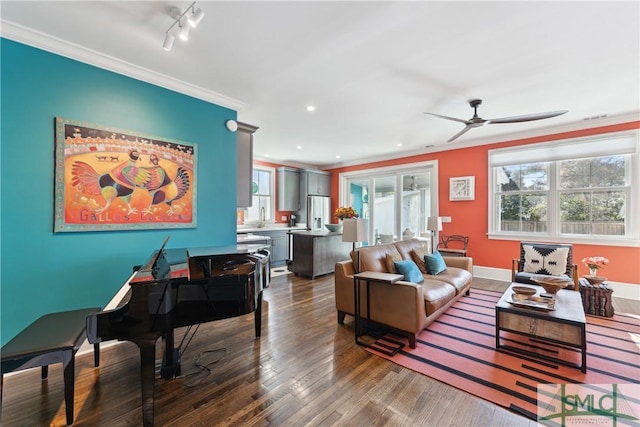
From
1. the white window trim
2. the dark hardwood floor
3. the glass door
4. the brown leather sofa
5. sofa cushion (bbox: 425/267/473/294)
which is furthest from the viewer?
the glass door

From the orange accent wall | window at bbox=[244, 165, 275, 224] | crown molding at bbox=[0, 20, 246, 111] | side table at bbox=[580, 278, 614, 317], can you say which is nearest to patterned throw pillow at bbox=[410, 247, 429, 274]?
side table at bbox=[580, 278, 614, 317]

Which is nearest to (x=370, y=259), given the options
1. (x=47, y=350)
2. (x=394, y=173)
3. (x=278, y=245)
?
(x=47, y=350)

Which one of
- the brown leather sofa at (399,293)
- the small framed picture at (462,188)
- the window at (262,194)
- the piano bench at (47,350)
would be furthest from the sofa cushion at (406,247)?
the window at (262,194)

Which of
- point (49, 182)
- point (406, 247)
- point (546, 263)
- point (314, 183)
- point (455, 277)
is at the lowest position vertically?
point (455, 277)

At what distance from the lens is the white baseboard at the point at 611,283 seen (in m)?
3.96

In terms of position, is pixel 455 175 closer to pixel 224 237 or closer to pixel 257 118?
pixel 257 118

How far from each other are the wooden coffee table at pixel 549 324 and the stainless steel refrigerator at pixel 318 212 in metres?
5.15

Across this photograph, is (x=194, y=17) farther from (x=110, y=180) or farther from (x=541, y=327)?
(x=541, y=327)

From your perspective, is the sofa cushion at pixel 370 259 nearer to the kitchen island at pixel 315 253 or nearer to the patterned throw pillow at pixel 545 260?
the kitchen island at pixel 315 253

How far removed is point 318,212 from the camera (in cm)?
764

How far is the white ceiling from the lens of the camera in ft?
6.43

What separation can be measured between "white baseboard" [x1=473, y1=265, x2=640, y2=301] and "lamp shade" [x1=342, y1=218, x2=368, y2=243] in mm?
3579

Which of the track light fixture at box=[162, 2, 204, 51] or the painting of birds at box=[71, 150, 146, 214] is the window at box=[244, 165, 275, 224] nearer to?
the painting of birds at box=[71, 150, 146, 214]

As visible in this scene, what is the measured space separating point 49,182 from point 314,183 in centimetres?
571
